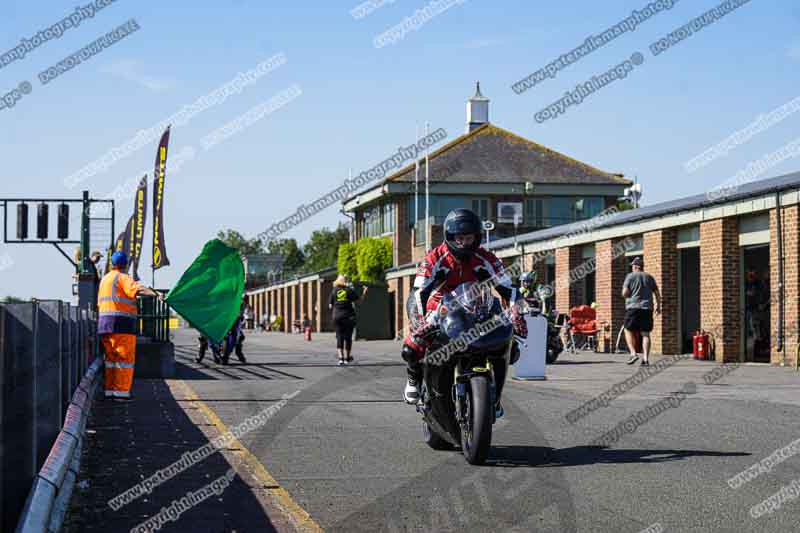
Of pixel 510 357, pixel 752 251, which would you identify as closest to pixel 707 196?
pixel 752 251

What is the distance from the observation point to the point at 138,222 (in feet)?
98.8

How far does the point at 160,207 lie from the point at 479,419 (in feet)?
65.7

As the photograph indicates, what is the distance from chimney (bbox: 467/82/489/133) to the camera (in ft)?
255

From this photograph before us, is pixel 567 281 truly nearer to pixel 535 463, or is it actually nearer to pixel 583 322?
pixel 583 322

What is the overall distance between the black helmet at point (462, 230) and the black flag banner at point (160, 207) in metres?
19.1

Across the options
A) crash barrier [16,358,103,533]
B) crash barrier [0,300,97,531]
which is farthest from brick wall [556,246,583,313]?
crash barrier [0,300,97,531]

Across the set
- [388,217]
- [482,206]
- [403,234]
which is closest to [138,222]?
[403,234]

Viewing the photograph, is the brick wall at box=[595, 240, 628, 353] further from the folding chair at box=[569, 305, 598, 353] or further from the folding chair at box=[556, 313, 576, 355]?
the folding chair at box=[556, 313, 576, 355]

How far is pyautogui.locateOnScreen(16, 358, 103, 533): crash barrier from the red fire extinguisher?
716 inches

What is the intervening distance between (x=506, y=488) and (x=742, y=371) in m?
14.2

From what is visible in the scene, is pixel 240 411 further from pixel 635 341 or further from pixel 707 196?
pixel 707 196

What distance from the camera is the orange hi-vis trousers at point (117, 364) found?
14141 mm

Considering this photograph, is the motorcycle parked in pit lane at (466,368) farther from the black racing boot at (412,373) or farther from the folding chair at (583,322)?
the folding chair at (583,322)

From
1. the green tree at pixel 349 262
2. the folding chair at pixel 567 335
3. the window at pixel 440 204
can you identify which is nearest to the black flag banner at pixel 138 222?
the folding chair at pixel 567 335
